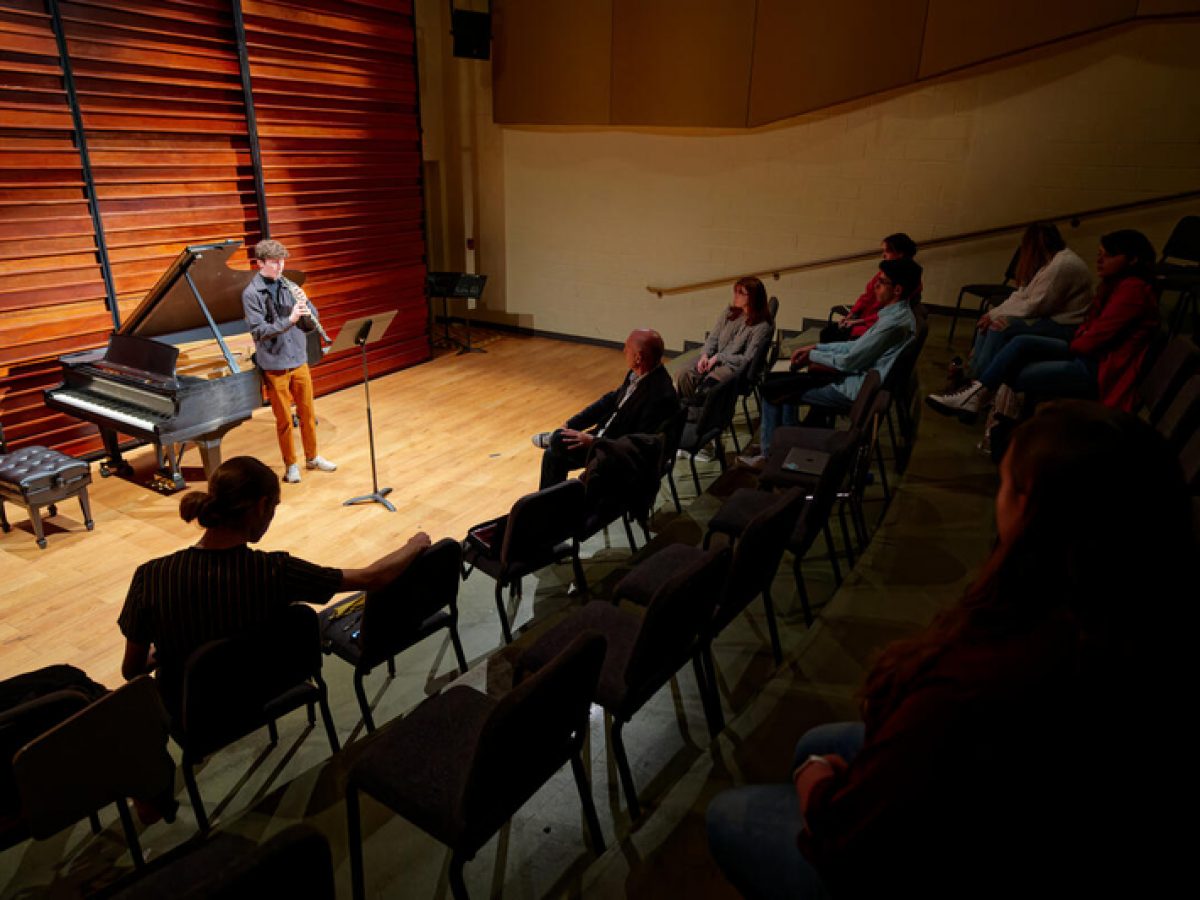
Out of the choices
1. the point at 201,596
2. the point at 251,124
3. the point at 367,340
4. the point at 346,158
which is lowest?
the point at 201,596

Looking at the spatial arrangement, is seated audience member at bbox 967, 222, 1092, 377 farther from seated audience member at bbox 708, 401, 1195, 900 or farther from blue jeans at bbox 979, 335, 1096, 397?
seated audience member at bbox 708, 401, 1195, 900

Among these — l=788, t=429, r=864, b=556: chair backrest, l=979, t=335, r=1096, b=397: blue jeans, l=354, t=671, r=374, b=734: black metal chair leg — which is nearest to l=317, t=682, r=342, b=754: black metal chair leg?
l=354, t=671, r=374, b=734: black metal chair leg

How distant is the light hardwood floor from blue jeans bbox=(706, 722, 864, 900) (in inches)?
117

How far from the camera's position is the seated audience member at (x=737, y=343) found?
5.14 meters

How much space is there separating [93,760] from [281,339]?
3.57m

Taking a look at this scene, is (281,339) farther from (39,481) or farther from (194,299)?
(39,481)

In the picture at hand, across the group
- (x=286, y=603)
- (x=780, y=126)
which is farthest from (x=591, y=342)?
(x=286, y=603)

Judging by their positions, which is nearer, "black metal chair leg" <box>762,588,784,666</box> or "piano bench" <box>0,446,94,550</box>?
"black metal chair leg" <box>762,588,784,666</box>

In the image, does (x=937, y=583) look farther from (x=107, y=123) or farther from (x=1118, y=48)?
(x=107, y=123)

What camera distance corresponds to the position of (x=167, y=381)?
481cm

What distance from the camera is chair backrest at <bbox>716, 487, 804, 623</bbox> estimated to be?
2617 millimetres

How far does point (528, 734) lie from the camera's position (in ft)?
6.18

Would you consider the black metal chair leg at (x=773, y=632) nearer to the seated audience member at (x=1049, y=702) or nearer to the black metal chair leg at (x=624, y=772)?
the black metal chair leg at (x=624, y=772)

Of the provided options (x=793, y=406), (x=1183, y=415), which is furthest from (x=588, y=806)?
(x=793, y=406)
